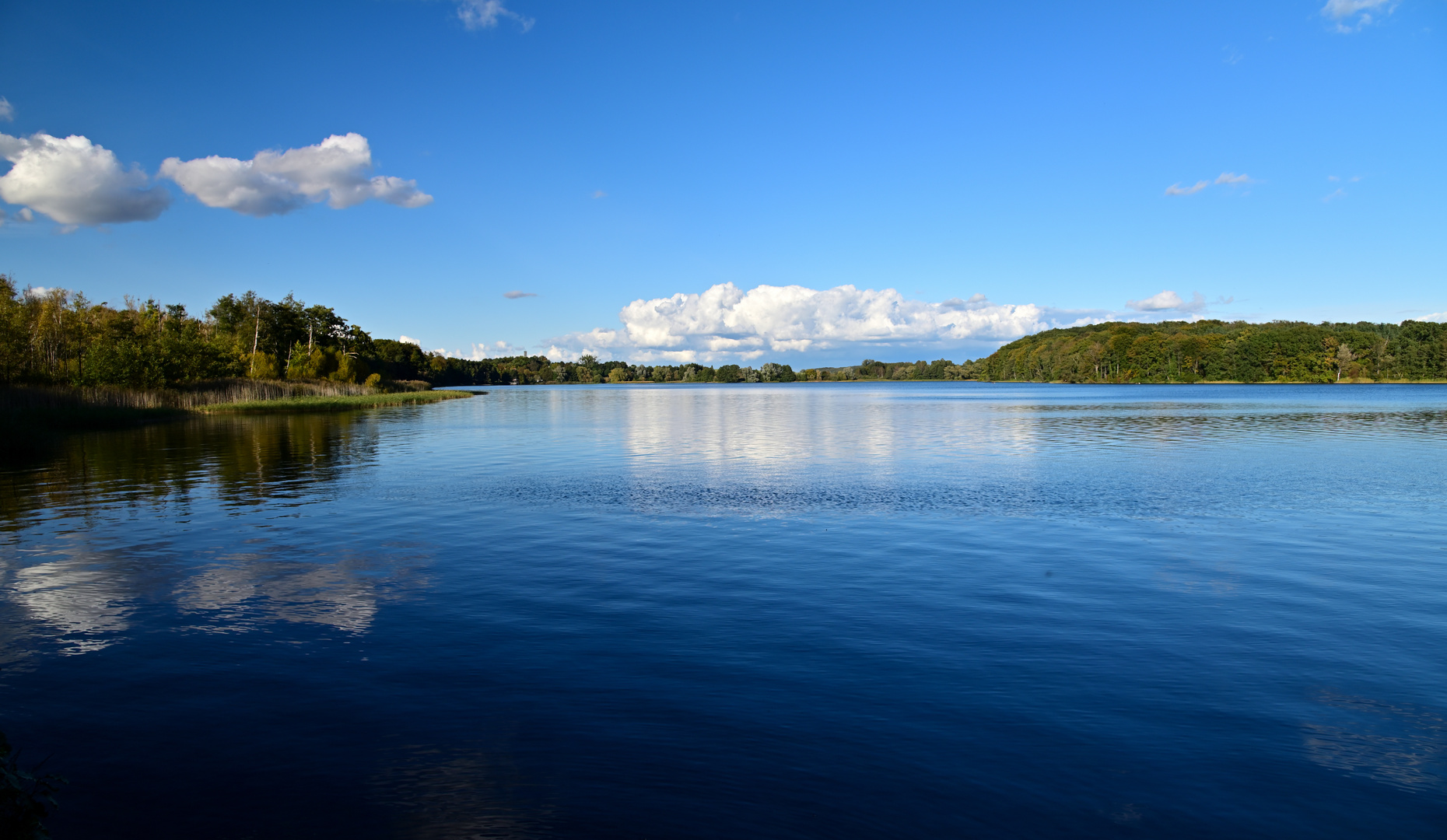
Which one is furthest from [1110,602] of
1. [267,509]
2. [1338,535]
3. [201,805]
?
[267,509]

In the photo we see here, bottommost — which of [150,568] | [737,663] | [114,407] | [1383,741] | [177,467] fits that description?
[1383,741]

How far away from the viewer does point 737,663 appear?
33.0ft

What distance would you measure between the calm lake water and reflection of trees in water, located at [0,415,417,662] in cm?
11

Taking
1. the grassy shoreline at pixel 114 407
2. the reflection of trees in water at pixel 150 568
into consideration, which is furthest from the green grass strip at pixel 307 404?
the reflection of trees in water at pixel 150 568

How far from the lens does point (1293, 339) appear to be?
630ft

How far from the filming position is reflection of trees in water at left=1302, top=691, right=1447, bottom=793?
7.29 m

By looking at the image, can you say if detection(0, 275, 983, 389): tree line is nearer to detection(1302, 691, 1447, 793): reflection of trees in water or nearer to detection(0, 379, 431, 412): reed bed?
detection(0, 379, 431, 412): reed bed

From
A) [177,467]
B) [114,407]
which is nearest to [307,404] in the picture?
[114,407]

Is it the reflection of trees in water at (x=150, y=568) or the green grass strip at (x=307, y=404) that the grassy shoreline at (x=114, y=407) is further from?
the reflection of trees in water at (x=150, y=568)

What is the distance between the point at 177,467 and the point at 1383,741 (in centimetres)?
3833

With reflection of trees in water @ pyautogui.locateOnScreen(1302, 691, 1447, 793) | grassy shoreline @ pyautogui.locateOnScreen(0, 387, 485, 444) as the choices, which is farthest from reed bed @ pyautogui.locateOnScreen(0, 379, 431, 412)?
reflection of trees in water @ pyautogui.locateOnScreen(1302, 691, 1447, 793)

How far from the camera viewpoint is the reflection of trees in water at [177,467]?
80.7 feet

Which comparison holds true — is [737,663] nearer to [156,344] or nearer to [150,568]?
[150,568]

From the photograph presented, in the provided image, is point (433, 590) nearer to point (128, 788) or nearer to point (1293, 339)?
point (128, 788)
